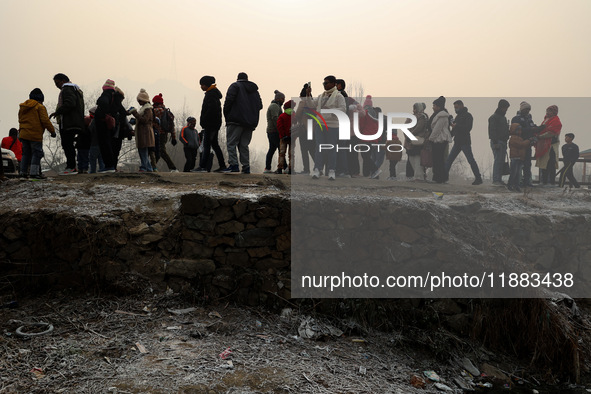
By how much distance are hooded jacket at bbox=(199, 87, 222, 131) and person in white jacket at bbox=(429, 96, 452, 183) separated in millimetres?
4479

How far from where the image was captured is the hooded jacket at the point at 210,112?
796 cm

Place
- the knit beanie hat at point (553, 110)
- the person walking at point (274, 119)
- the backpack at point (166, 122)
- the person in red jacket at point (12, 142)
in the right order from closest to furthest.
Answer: the person walking at point (274, 119)
the backpack at point (166, 122)
the knit beanie hat at point (553, 110)
the person in red jacket at point (12, 142)

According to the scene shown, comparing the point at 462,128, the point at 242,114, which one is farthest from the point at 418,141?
the point at 242,114

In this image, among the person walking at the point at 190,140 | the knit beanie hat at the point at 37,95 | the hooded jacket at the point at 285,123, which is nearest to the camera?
the knit beanie hat at the point at 37,95

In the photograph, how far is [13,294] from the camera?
211 inches

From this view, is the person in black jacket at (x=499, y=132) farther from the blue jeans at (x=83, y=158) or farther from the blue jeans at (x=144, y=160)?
the blue jeans at (x=83, y=158)

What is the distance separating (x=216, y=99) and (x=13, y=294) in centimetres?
468

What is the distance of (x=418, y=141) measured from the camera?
920 cm

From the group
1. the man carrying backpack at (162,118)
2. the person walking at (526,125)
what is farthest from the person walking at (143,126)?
the person walking at (526,125)

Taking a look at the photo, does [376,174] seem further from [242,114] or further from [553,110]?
[553,110]

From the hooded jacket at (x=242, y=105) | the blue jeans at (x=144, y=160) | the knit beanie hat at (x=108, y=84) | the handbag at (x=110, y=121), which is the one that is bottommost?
the blue jeans at (x=144, y=160)

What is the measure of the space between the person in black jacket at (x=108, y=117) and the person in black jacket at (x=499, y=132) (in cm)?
781

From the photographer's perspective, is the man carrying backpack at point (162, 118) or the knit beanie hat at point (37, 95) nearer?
the knit beanie hat at point (37, 95)

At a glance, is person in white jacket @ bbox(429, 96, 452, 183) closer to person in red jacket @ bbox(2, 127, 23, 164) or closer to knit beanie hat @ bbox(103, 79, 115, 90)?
knit beanie hat @ bbox(103, 79, 115, 90)
